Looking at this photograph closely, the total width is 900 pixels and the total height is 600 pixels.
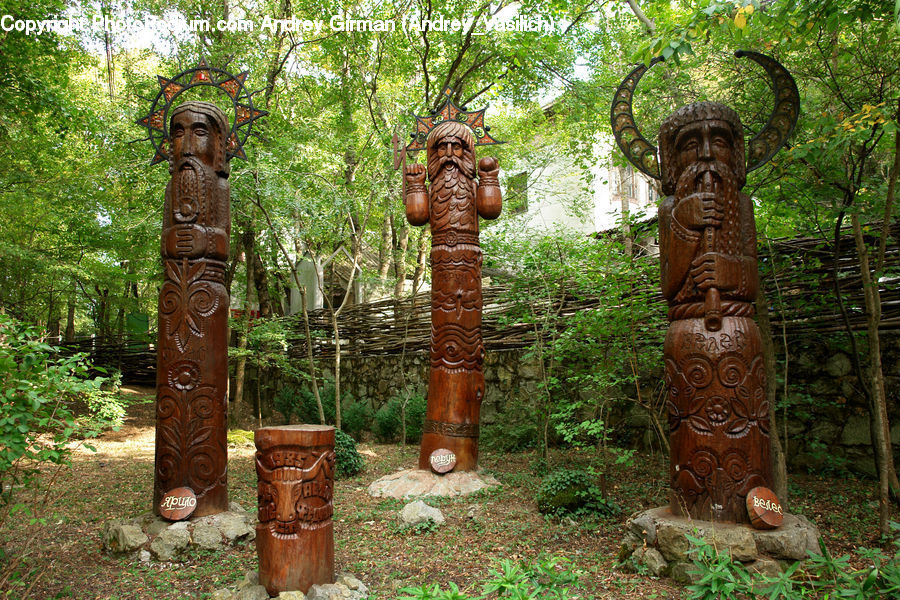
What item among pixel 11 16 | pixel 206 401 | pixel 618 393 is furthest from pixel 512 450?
pixel 11 16

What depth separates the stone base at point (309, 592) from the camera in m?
3.38

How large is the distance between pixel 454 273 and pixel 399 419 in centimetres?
377

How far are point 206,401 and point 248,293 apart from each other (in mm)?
6578

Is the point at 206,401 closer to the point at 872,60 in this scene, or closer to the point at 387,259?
the point at 872,60

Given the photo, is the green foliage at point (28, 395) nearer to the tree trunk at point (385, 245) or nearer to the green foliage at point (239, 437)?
the green foliage at point (239, 437)

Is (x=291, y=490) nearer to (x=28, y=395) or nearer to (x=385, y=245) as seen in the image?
(x=28, y=395)

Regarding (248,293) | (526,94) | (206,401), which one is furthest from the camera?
(526,94)

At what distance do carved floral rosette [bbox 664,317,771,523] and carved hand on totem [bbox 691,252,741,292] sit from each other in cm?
24

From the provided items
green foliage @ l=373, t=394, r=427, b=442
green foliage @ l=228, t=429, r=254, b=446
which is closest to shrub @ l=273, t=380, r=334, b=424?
green foliage @ l=228, t=429, r=254, b=446

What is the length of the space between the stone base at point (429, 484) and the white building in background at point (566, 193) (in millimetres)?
8789

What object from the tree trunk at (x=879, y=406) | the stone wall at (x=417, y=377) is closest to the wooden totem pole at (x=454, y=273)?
the stone wall at (x=417, y=377)

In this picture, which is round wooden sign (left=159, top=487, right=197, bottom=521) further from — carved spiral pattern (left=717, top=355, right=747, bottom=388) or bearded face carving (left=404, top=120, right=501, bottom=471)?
carved spiral pattern (left=717, top=355, right=747, bottom=388)

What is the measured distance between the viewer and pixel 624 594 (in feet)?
11.8

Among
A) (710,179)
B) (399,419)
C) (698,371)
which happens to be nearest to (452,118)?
(710,179)
